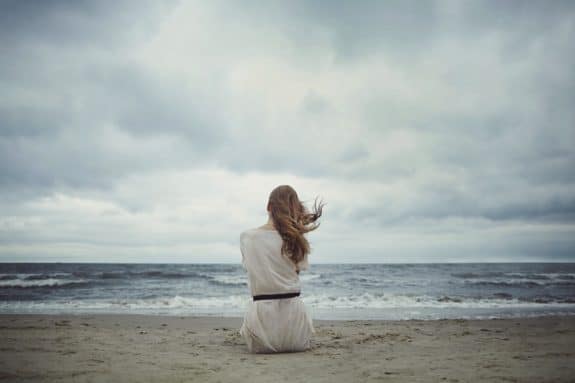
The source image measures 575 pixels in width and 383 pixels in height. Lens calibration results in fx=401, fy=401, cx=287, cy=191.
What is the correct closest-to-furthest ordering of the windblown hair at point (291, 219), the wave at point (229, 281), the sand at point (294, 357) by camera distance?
1. the sand at point (294, 357)
2. the windblown hair at point (291, 219)
3. the wave at point (229, 281)

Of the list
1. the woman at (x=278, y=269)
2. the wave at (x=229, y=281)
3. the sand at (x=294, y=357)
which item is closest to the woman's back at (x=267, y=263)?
the woman at (x=278, y=269)

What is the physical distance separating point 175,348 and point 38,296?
46.8 feet

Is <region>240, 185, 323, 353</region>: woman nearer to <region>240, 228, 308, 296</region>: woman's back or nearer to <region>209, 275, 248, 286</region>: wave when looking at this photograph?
<region>240, 228, 308, 296</region>: woman's back

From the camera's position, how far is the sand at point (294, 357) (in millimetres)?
3461

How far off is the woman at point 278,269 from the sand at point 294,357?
224mm

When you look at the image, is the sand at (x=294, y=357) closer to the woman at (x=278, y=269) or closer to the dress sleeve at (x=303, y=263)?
the woman at (x=278, y=269)

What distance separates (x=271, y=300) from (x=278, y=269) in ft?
1.21

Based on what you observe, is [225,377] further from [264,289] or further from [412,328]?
[412,328]

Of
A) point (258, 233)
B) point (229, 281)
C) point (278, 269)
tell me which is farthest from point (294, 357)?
point (229, 281)

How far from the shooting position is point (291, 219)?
4.25 meters

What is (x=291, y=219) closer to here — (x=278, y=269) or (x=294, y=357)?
(x=278, y=269)

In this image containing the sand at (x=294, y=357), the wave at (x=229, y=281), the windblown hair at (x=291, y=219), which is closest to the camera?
the sand at (x=294, y=357)

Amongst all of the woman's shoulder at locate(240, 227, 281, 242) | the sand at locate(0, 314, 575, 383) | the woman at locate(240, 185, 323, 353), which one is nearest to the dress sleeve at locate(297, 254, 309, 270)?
the woman at locate(240, 185, 323, 353)

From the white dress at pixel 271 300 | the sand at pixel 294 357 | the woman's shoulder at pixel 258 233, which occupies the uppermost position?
the woman's shoulder at pixel 258 233
